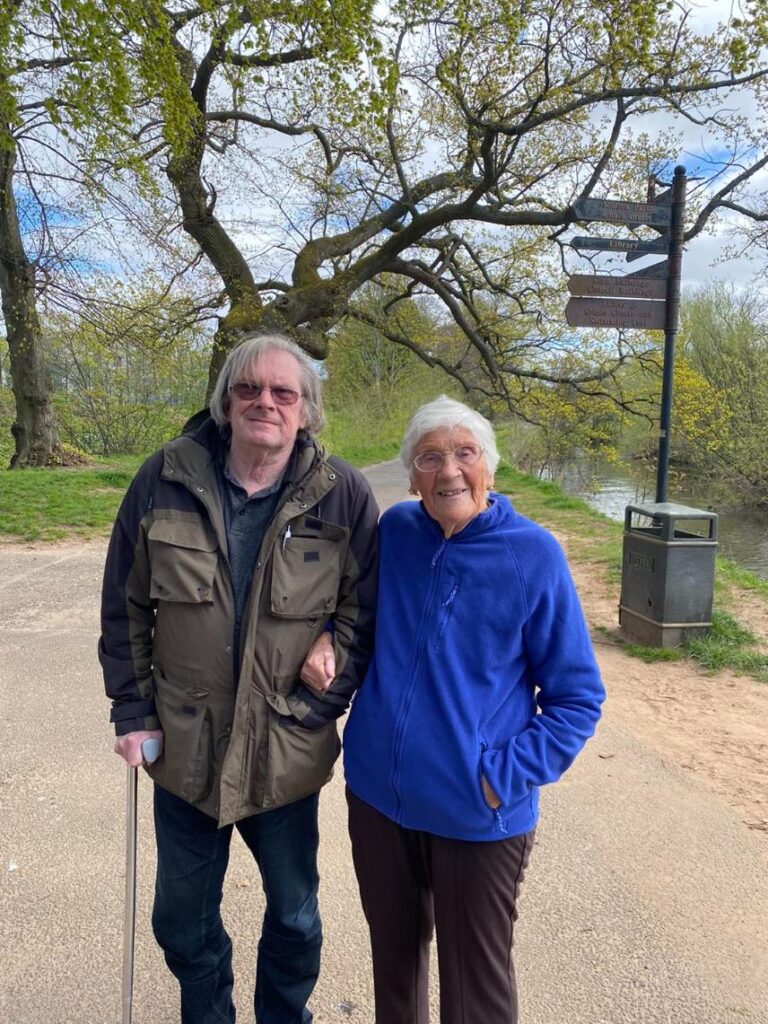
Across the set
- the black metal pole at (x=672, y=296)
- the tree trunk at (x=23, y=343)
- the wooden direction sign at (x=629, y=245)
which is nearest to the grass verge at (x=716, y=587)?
the black metal pole at (x=672, y=296)

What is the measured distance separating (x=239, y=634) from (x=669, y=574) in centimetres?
443

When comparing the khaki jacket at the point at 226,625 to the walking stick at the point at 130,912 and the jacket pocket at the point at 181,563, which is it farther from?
the walking stick at the point at 130,912

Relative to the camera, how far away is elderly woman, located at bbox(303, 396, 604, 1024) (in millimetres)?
1568

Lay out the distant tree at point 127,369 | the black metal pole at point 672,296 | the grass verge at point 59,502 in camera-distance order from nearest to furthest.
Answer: the black metal pole at point 672,296, the grass verge at point 59,502, the distant tree at point 127,369

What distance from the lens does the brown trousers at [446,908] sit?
1.59 metres

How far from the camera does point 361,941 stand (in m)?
2.41

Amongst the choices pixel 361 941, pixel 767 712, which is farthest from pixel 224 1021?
pixel 767 712

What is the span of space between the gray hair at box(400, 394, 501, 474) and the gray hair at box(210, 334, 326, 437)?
303mm

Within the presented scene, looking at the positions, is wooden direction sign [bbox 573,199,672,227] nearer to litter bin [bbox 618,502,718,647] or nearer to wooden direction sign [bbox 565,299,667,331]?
wooden direction sign [bbox 565,299,667,331]

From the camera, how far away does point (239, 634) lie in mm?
1736

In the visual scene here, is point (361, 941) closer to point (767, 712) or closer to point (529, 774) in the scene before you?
point (529, 774)

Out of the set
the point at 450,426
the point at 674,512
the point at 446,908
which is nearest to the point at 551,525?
the point at 674,512

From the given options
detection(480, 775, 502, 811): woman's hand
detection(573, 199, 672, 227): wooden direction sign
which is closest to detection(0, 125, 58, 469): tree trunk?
detection(573, 199, 672, 227): wooden direction sign

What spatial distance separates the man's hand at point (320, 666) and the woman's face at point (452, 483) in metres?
A: 0.42
